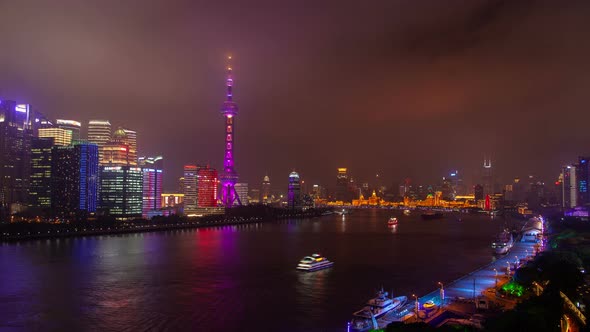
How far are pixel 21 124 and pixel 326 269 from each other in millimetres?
54793

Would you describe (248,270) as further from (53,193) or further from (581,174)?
(581,174)

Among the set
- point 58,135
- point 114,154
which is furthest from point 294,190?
point 58,135

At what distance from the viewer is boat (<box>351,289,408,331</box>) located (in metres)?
11.1

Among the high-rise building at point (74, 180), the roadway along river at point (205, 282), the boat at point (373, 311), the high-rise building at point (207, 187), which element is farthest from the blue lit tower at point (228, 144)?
the boat at point (373, 311)

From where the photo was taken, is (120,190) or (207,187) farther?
(207,187)

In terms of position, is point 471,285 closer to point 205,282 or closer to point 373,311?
point 373,311

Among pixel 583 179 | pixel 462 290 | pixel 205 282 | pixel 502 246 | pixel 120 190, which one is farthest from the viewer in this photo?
pixel 583 179

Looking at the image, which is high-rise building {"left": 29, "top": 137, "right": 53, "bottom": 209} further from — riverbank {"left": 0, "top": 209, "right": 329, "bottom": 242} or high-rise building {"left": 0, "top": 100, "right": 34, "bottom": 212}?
riverbank {"left": 0, "top": 209, "right": 329, "bottom": 242}


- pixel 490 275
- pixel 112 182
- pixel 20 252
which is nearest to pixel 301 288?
pixel 490 275

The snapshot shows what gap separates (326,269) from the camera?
19938mm

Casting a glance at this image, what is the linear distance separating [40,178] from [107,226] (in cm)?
1686

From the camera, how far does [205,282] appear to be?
663 inches

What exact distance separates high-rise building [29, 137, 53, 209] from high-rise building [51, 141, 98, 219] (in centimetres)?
51

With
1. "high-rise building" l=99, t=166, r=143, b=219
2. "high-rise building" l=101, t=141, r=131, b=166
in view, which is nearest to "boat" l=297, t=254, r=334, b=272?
"high-rise building" l=99, t=166, r=143, b=219
